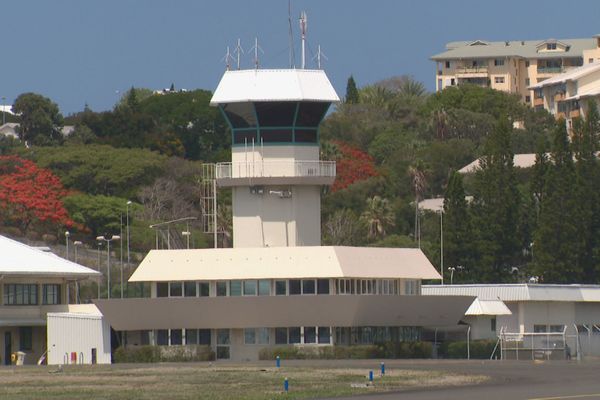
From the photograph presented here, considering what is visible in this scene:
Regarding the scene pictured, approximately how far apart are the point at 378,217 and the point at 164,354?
194ft

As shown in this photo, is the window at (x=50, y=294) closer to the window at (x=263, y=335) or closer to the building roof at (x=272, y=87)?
the building roof at (x=272, y=87)

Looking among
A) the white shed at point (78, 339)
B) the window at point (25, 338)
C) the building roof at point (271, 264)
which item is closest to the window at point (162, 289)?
the building roof at point (271, 264)

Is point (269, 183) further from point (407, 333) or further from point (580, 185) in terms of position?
point (580, 185)

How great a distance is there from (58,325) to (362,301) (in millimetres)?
14961

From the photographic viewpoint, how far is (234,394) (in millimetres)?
57781

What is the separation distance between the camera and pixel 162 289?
89625 mm

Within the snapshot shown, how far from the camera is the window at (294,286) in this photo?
8746cm

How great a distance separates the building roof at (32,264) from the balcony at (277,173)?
12.6m

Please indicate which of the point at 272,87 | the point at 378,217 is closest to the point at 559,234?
the point at 378,217

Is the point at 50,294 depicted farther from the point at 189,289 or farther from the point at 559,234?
the point at 559,234

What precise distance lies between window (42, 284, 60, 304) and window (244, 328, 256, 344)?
1516 centimetres

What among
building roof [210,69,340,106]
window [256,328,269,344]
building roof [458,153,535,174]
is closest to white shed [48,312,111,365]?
window [256,328,269,344]

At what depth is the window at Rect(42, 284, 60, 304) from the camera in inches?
3873

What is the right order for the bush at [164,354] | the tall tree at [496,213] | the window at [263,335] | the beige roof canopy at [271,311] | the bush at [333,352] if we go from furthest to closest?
the tall tree at [496,213]
the window at [263,335]
the bush at [164,354]
the beige roof canopy at [271,311]
the bush at [333,352]
